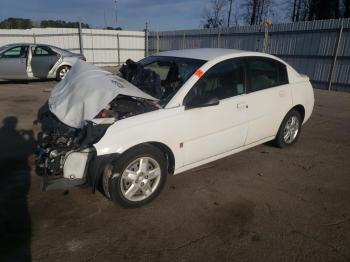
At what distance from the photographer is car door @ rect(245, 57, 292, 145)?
4312 mm

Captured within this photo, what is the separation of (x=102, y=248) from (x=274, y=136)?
129 inches

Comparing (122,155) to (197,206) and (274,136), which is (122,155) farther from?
(274,136)

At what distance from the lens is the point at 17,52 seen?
1178cm

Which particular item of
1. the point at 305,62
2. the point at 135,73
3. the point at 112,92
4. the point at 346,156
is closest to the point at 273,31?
the point at 305,62

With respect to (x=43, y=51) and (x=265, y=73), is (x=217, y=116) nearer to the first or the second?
(x=265, y=73)

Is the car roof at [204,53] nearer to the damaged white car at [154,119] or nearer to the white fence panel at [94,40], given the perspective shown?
the damaged white car at [154,119]

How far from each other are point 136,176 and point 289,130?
3033 mm

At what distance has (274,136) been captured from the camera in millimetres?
4953

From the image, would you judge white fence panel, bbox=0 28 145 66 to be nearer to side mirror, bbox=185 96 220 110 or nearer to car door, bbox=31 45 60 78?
car door, bbox=31 45 60 78

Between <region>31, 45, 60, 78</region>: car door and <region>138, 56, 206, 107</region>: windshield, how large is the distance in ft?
28.6

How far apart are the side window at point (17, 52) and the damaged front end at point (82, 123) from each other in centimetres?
925

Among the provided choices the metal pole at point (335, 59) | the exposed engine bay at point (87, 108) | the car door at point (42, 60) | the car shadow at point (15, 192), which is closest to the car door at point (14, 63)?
the car door at point (42, 60)

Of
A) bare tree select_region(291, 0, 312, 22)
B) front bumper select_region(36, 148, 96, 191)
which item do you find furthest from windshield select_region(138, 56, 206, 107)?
bare tree select_region(291, 0, 312, 22)

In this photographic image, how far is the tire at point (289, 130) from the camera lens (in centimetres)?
498
